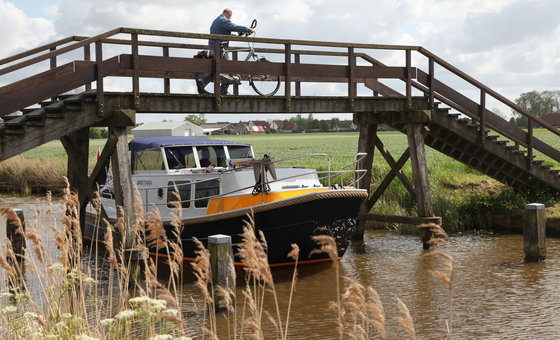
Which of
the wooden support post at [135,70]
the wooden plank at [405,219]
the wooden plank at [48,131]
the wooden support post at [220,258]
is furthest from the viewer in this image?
the wooden plank at [405,219]

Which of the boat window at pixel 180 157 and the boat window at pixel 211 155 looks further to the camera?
the boat window at pixel 211 155

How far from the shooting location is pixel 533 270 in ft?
45.9

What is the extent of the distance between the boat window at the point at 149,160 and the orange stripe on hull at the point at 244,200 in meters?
1.83

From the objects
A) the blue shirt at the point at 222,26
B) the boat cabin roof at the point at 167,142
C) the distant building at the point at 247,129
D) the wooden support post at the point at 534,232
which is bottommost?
the wooden support post at the point at 534,232

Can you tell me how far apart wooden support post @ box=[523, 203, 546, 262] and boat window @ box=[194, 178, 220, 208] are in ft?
20.9

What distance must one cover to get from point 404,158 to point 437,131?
43.4 inches

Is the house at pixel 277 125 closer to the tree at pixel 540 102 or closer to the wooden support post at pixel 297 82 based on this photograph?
the tree at pixel 540 102

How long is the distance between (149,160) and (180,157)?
831 mm

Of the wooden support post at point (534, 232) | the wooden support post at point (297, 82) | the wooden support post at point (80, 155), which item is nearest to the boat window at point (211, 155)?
the wooden support post at point (297, 82)

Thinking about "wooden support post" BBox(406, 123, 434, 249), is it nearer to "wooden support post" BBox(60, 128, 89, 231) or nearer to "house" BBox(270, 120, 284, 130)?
"wooden support post" BBox(60, 128, 89, 231)

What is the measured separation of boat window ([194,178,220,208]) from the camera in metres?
14.9

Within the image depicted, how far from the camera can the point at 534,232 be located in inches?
575

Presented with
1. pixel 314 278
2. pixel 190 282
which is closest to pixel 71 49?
pixel 190 282

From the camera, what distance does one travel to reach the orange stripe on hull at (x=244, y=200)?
13.9 m
